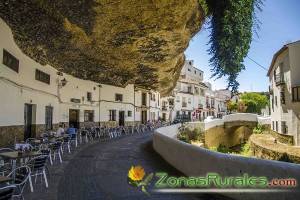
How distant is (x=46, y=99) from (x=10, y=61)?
581cm

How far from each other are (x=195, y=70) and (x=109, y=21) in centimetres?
6107

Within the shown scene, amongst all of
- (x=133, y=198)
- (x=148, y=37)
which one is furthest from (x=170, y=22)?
(x=133, y=198)

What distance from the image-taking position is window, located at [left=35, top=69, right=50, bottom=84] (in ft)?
52.3

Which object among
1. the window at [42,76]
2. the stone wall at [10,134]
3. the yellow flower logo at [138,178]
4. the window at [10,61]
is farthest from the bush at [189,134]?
the window at [10,61]

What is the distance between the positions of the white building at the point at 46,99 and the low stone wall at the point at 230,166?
7.59 meters

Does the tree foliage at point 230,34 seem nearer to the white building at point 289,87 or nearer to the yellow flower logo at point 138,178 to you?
the yellow flower logo at point 138,178

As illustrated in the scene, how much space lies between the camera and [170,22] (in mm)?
11539

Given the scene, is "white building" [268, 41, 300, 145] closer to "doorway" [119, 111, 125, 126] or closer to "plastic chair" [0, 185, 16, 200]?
"doorway" [119, 111, 125, 126]

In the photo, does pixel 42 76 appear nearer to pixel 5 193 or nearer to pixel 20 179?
pixel 20 179

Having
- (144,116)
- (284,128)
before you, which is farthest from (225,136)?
(284,128)

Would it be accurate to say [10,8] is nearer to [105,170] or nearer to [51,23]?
[51,23]

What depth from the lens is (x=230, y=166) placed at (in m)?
6.01

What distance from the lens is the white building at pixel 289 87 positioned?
2270 centimetres

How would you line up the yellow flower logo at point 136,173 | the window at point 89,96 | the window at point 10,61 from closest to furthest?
the yellow flower logo at point 136,173
the window at point 10,61
the window at point 89,96
